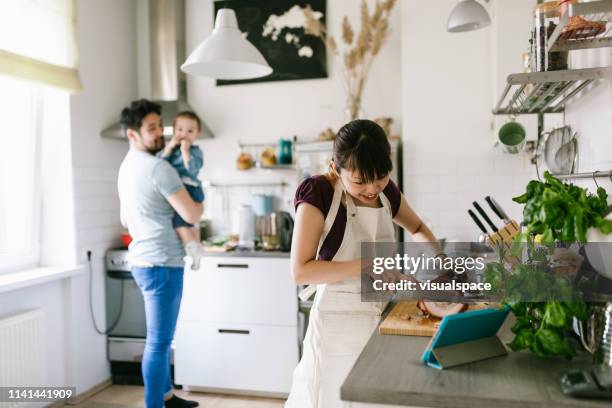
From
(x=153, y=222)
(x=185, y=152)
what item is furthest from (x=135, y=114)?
(x=153, y=222)

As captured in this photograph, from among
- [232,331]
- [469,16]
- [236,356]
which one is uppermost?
[469,16]

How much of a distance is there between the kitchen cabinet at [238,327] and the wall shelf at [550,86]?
1.77 m

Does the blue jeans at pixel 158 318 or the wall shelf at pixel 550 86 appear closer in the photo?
the wall shelf at pixel 550 86

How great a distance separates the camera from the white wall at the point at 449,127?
137 inches

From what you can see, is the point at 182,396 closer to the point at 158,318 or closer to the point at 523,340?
the point at 158,318

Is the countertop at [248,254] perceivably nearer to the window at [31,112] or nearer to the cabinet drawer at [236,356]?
the cabinet drawer at [236,356]

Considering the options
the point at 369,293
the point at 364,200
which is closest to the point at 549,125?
the point at 364,200

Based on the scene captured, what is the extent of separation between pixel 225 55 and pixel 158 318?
1.43m

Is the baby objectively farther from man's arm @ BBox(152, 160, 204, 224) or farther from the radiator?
the radiator

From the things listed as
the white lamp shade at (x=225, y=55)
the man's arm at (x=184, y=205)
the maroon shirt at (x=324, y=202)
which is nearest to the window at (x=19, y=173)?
the man's arm at (x=184, y=205)

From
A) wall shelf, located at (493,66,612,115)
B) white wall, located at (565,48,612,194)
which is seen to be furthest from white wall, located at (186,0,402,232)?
white wall, located at (565,48,612,194)

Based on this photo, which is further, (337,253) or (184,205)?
(184,205)

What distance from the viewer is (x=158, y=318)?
2902mm

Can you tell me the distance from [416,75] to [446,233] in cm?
105
